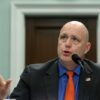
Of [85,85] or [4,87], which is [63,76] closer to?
[85,85]

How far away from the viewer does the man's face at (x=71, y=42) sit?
7.43ft

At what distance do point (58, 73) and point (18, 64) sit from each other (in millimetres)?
1741

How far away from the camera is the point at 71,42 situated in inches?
90.4

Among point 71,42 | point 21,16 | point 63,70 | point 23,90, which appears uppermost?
point 21,16

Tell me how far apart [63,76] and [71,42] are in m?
0.22

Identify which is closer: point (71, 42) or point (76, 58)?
point (76, 58)

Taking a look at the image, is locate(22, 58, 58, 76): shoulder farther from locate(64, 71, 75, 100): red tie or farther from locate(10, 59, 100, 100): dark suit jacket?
locate(64, 71, 75, 100): red tie

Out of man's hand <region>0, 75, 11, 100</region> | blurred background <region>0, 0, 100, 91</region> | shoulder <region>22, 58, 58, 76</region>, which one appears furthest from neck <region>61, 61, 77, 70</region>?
blurred background <region>0, 0, 100, 91</region>

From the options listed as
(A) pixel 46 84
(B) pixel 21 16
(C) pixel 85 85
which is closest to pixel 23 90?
(A) pixel 46 84

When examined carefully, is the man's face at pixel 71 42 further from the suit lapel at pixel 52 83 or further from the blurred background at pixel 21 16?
the blurred background at pixel 21 16

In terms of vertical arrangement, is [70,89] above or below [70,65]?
below

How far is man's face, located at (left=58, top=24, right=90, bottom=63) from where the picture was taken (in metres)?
2.26

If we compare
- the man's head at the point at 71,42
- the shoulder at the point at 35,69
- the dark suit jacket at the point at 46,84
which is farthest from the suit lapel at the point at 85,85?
the shoulder at the point at 35,69

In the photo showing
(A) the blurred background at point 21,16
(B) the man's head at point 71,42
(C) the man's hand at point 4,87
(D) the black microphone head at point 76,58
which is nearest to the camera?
(C) the man's hand at point 4,87
